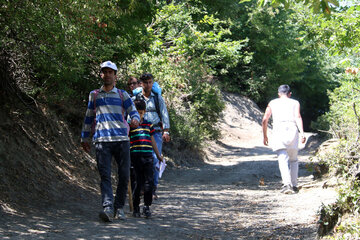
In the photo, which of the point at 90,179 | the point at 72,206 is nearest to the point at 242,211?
the point at 72,206

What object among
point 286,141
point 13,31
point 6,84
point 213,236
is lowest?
point 213,236

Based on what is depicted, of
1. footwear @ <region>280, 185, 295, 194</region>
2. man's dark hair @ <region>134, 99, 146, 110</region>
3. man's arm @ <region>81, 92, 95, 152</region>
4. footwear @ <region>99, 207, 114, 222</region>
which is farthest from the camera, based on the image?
footwear @ <region>280, 185, 295, 194</region>

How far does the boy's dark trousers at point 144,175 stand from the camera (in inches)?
255

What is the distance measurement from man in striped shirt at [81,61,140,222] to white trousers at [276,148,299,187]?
3.95 meters

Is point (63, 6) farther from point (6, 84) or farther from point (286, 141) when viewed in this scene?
point (286, 141)

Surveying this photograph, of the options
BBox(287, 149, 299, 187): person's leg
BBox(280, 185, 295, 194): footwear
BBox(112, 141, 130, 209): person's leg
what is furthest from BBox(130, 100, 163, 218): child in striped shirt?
BBox(287, 149, 299, 187): person's leg

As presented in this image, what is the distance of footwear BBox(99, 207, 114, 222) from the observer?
583 cm

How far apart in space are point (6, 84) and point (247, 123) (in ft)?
88.0

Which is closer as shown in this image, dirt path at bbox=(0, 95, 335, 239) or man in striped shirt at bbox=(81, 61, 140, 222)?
dirt path at bbox=(0, 95, 335, 239)

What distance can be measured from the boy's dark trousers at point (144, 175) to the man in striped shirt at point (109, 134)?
339 millimetres

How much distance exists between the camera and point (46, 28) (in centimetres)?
651

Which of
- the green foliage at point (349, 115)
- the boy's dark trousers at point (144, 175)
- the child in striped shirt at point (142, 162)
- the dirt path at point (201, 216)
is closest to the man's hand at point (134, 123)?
the child in striped shirt at point (142, 162)

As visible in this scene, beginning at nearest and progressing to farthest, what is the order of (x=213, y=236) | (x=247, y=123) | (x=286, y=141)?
1. (x=213, y=236)
2. (x=286, y=141)
3. (x=247, y=123)

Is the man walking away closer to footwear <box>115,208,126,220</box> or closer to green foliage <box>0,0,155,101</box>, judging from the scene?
green foliage <box>0,0,155,101</box>
